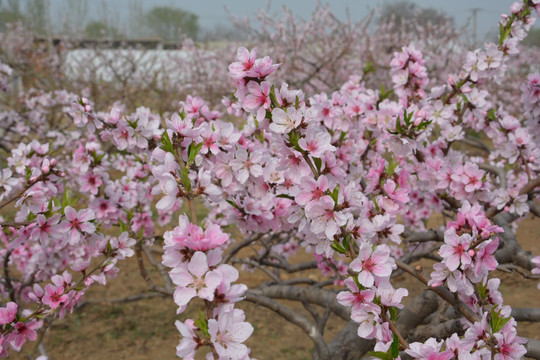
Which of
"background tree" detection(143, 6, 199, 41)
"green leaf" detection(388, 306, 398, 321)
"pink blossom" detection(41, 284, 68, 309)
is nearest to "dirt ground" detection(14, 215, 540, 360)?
"pink blossom" detection(41, 284, 68, 309)

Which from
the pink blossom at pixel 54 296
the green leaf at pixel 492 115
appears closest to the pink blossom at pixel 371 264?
the pink blossom at pixel 54 296

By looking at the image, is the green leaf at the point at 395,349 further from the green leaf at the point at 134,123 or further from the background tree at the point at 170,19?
the background tree at the point at 170,19

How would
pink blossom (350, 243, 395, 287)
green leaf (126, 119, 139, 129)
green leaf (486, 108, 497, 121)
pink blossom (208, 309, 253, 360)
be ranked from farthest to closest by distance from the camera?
Result: green leaf (486, 108, 497, 121)
green leaf (126, 119, 139, 129)
pink blossom (350, 243, 395, 287)
pink blossom (208, 309, 253, 360)

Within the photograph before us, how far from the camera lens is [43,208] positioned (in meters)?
1.82

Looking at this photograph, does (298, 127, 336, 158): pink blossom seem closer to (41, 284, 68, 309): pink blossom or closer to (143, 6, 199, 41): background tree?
(41, 284, 68, 309): pink blossom

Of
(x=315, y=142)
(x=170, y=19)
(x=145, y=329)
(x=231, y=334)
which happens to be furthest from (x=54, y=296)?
(x=170, y=19)

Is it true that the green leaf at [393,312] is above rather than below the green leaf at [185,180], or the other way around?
below

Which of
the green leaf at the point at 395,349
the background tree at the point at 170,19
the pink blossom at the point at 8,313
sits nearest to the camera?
the green leaf at the point at 395,349

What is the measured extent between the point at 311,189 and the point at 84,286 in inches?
47.3

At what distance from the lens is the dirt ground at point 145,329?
390 centimetres

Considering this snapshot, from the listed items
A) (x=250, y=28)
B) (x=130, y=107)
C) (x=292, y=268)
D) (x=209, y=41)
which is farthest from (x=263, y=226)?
(x=209, y=41)

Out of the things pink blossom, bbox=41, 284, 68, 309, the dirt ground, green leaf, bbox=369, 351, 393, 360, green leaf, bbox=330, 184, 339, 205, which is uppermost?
green leaf, bbox=330, 184, 339, 205

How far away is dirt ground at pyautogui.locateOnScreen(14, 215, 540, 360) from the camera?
390cm

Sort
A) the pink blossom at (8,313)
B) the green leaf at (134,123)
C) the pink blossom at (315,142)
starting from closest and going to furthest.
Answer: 1. the pink blossom at (315,142)
2. the pink blossom at (8,313)
3. the green leaf at (134,123)
